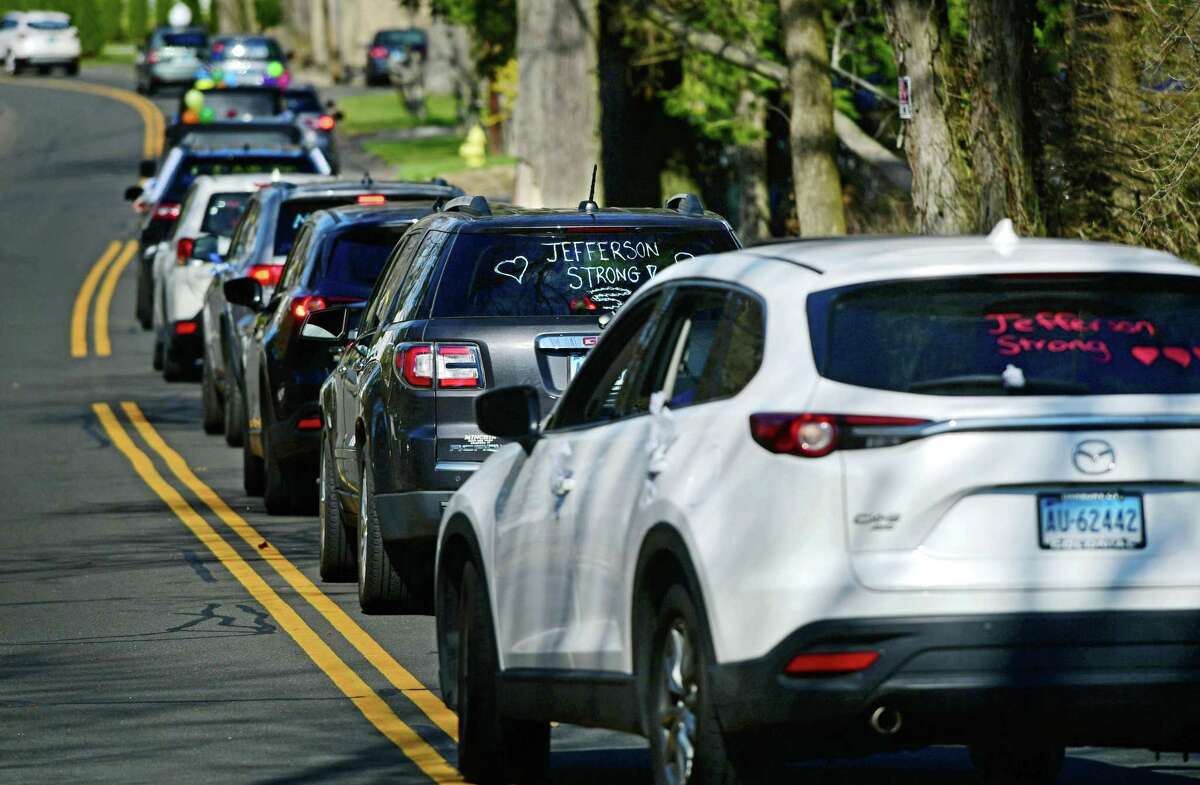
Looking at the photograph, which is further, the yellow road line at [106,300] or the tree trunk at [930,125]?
the yellow road line at [106,300]

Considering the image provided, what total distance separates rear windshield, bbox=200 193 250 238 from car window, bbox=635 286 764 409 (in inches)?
630

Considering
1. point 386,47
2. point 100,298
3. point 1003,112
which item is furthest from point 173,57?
point 1003,112

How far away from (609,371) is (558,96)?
1971 cm

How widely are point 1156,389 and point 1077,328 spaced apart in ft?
0.86

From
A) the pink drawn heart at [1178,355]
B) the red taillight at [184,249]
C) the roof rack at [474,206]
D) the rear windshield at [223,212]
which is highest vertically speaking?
the pink drawn heart at [1178,355]

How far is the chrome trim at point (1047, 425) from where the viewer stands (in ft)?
20.3

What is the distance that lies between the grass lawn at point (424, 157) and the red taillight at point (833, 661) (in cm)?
3630

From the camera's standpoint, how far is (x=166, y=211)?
27062mm

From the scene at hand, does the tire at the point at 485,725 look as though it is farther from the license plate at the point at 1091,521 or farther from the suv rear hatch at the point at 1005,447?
the license plate at the point at 1091,521

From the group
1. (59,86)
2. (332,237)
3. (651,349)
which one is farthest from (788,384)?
(59,86)

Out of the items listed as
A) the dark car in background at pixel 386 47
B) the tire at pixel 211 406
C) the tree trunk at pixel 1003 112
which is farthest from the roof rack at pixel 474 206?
the dark car in background at pixel 386 47

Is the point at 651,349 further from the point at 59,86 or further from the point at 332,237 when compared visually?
the point at 59,86

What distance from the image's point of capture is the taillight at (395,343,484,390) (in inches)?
430

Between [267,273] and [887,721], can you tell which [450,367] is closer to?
[887,721]
